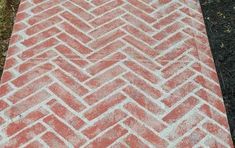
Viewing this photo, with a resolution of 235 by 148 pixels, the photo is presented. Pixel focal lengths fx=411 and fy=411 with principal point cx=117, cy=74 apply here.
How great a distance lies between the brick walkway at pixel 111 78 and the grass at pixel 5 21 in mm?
89

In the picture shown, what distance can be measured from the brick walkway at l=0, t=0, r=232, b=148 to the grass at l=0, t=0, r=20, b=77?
0.09m

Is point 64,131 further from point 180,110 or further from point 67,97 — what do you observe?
point 180,110

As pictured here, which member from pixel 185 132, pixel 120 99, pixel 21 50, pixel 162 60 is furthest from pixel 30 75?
pixel 185 132

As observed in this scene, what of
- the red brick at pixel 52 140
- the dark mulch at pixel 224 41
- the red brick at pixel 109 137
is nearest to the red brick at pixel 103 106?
the red brick at pixel 109 137

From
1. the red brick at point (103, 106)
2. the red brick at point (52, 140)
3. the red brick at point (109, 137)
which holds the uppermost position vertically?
the red brick at point (103, 106)

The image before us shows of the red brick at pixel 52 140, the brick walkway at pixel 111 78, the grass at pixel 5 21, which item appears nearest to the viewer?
the red brick at pixel 52 140

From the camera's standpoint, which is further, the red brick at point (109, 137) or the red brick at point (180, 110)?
the red brick at point (180, 110)

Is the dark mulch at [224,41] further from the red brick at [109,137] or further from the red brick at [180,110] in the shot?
the red brick at [109,137]

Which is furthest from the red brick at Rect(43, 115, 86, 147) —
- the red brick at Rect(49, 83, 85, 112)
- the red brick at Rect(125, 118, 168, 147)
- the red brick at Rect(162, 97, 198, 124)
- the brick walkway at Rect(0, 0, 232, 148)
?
the red brick at Rect(162, 97, 198, 124)

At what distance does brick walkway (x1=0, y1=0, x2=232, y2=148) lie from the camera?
11.6 feet

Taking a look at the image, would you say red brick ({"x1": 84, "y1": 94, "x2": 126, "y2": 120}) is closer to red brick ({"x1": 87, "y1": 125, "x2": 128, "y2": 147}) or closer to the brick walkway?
the brick walkway

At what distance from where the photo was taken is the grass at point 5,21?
4316 millimetres

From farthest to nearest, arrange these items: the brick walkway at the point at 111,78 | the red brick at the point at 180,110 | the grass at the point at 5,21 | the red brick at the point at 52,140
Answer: the grass at the point at 5,21 < the red brick at the point at 180,110 < the brick walkway at the point at 111,78 < the red brick at the point at 52,140

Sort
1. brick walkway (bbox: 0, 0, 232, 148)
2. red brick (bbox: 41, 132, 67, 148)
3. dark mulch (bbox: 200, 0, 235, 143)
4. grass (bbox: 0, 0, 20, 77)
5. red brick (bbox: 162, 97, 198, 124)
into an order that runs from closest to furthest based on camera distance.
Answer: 1. red brick (bbox: 41, 132, 67, 148)
2. brick walkway (bbox: 0, 0, 232, 148)
3. red brick (bbox: 162, 97, 198, 124)
4. dark mulch (bbox: 200, 0, 235, 143)
5. grass (bbox: 0, 0, 20, 77)
